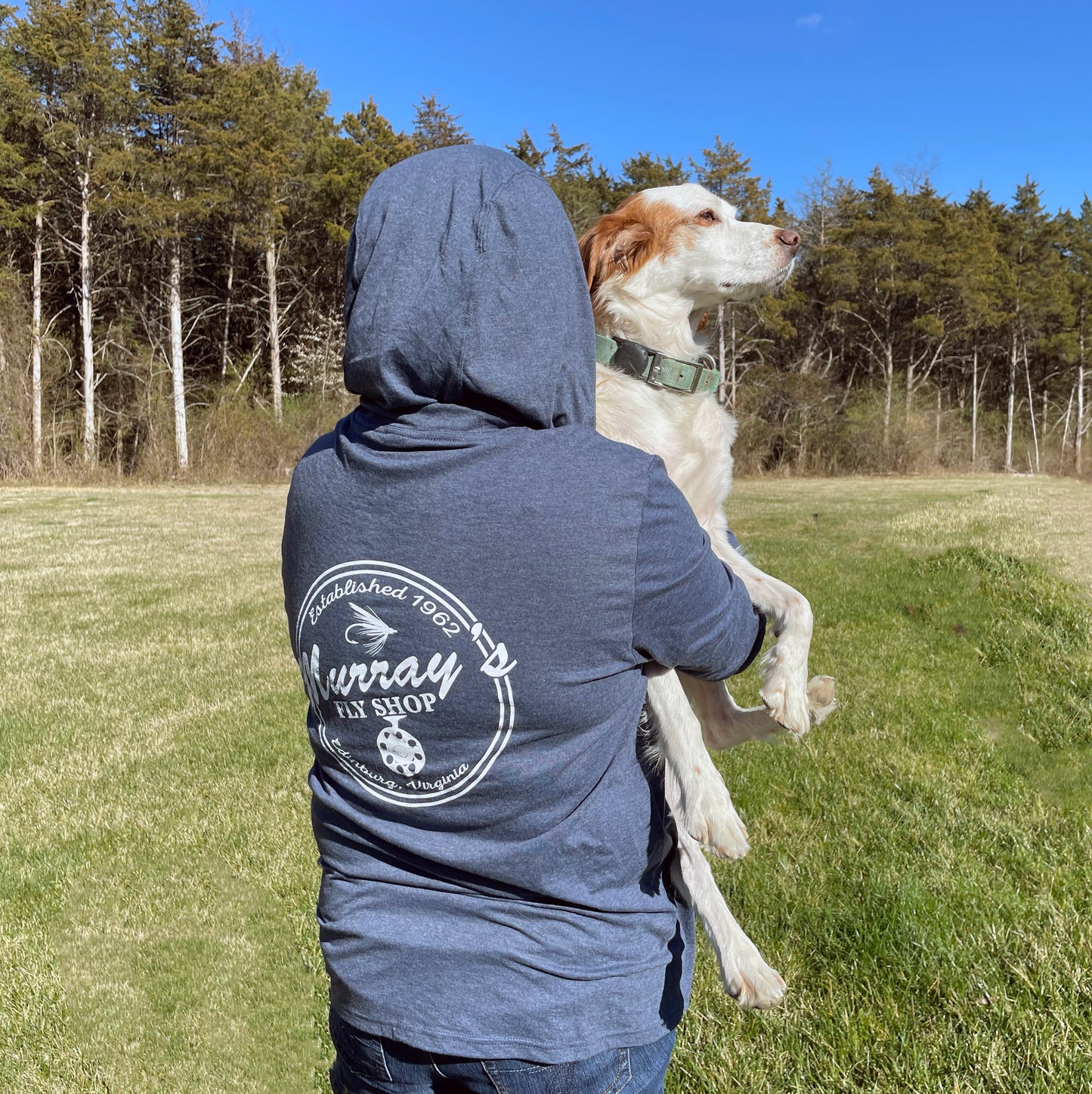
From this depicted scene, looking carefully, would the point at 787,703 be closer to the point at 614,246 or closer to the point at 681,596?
the point at 681,596

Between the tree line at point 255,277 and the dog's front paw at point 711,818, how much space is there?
18510 mm

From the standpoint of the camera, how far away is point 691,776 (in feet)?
6.59

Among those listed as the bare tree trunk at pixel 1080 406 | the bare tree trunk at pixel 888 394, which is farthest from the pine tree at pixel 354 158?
the bare tree trunk at pixel 1080 406

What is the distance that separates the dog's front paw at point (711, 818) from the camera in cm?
195

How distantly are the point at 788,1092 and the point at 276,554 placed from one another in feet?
40.4

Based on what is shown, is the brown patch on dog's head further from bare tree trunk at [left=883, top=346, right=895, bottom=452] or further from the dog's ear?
bare tree trunk at [left=883, top=346, right=895, bottom=452]

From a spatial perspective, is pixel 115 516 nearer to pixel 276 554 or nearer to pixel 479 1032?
pixel 276 554

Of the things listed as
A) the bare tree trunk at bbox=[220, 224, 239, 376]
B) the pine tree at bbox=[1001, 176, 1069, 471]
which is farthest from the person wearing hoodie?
the pine tree at bbox=[1001, 176, 1069, 471]

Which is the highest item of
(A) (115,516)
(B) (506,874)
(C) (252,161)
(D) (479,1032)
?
(C) (252,161)

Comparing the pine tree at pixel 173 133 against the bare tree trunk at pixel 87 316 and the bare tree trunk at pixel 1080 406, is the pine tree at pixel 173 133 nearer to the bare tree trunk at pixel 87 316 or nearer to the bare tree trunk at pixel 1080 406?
the bare tree trunk at pixel 87 316

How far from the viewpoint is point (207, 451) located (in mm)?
28531

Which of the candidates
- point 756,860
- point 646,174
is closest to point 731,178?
point 646,174

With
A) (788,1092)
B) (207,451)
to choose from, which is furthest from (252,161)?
(788,1092)

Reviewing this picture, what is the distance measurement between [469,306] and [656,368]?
48.8 inches
